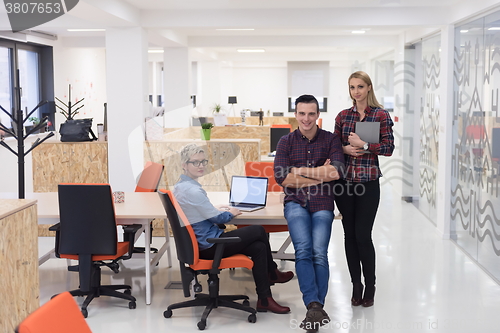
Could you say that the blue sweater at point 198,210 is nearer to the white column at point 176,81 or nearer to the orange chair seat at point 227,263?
the orange chair seat at point 227,263

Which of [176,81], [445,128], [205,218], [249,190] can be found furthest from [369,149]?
[176,81]

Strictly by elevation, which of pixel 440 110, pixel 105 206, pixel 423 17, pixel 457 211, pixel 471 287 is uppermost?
pixel 423 17

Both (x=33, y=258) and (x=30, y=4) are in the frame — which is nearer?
(x=33, y=258)

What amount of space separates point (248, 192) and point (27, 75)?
22.8 feet

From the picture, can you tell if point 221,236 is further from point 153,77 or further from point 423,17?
point 153,77

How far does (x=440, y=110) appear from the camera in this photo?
6.52m

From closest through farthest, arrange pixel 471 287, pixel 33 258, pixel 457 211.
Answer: pixel 33 258 → pixel 471 287 → pixel 457 211

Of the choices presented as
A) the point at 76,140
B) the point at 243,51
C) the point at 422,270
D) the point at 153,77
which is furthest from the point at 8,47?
the point at 153,77

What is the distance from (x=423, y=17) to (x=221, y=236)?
3.87 metres

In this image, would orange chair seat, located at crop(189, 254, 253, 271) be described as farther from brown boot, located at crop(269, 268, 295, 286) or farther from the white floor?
brown boot, located at crop(269, 268, 295, 286)

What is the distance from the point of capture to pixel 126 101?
21.5 ft

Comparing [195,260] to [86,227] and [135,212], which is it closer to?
[135,212]

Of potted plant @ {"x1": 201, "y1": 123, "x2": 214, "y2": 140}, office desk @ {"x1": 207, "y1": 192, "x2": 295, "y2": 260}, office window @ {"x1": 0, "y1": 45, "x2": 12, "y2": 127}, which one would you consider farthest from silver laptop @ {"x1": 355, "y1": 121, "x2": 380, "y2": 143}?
office window @ {"x1": 0, "y1": 45, "x2": 12, "y2": 127}

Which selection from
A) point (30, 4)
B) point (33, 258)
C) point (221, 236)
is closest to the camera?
point (33, 258)
